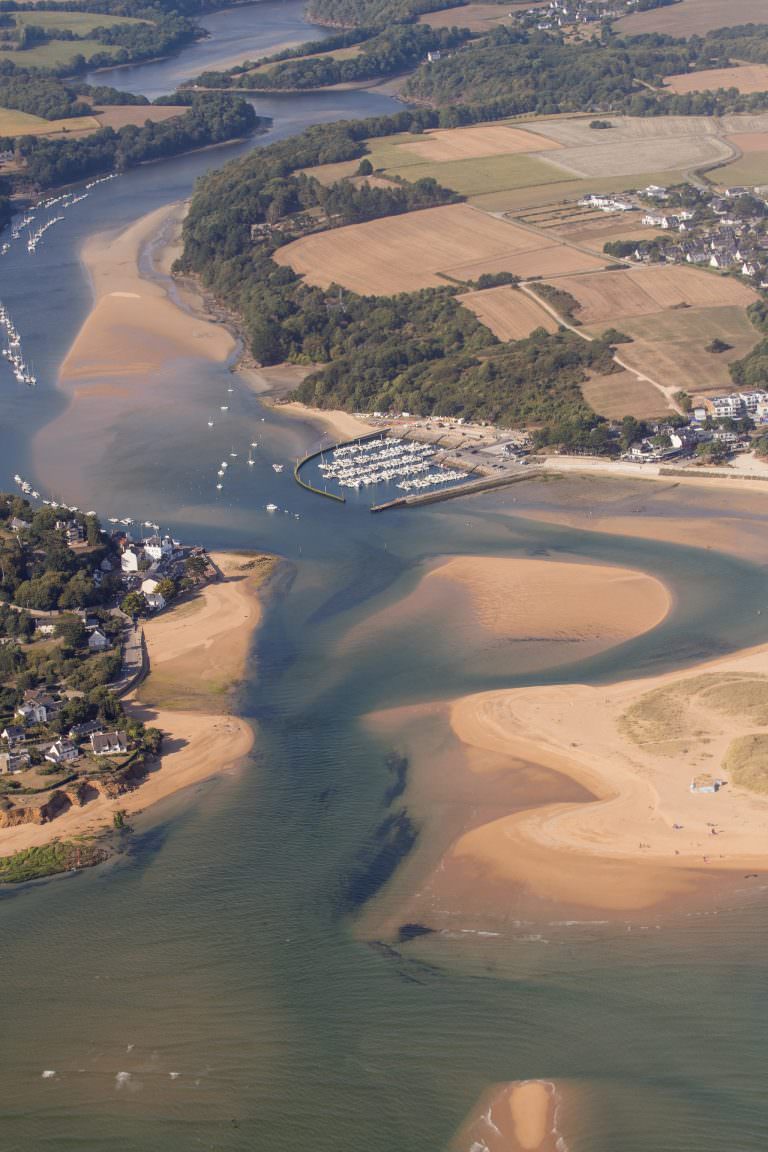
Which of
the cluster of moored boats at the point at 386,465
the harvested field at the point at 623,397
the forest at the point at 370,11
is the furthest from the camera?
the forest at the point at 370,11

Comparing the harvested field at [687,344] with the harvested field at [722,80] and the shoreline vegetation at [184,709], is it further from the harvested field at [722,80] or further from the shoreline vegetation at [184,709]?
the harvested field at [722,80]

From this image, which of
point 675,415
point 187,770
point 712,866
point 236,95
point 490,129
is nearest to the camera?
point 712,866

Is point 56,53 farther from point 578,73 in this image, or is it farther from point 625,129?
point 625,129

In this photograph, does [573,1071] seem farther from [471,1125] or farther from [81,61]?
[81,61]

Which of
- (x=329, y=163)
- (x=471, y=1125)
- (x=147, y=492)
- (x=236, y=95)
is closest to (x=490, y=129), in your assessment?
(x=329, y=163)

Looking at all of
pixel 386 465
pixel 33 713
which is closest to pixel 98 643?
pixel 33 713

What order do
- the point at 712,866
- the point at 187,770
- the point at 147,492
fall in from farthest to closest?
the point at 147,492
the point at 187,770
the point at 712,866

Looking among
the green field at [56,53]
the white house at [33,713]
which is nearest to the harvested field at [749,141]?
the green field at [56,53]
